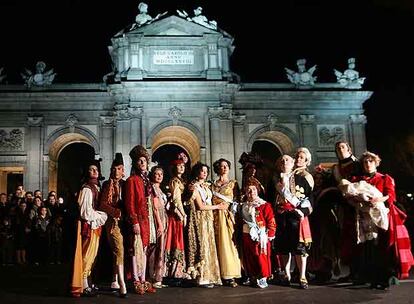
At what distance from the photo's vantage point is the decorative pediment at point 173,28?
27.8m

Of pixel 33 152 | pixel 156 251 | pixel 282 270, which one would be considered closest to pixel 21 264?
pixel 156 251

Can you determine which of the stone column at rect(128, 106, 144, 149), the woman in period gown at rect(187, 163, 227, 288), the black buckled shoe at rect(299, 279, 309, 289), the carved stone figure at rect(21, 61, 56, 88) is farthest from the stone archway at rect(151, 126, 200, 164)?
the black buckled shoe at rect(299, 279, 309, 289)

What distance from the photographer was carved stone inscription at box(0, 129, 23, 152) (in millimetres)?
27402

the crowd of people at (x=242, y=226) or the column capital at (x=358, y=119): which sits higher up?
the column capital at (x=358, y=119)

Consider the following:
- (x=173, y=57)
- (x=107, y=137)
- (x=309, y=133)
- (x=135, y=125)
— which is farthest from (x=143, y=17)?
(x=309, y=133)

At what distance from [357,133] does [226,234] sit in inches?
877

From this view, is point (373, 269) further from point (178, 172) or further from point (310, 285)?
point (178, 172)

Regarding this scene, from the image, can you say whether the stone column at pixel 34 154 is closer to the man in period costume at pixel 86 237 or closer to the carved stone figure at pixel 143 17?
the carved stone figure at pixel 143 17

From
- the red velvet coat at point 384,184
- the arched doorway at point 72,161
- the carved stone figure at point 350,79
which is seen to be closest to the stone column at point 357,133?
the carved stone figure at point 350,79

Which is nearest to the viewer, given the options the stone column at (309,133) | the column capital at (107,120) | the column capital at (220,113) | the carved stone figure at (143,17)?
the column capital at (220,113)

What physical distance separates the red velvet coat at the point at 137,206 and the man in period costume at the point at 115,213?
0.22 meters

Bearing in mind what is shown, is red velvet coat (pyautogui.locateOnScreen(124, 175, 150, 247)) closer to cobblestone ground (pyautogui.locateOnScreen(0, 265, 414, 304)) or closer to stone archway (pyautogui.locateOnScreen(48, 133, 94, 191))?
cobblestone ground (pyautogui.locateOnScreen(0, 265, 414, 304))

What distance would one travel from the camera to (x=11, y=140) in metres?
27.5

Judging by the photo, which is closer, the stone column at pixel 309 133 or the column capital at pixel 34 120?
the column capital at pixel 34 120
